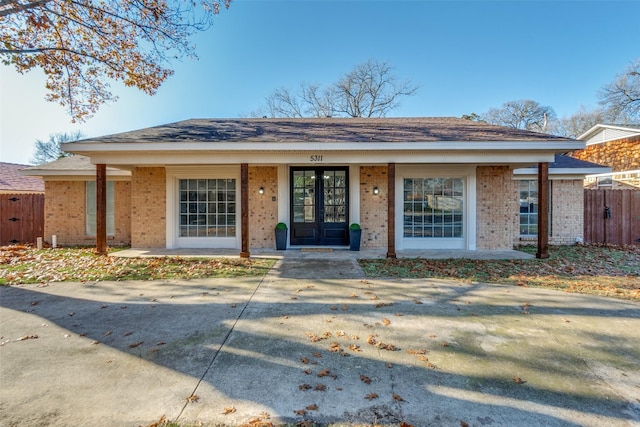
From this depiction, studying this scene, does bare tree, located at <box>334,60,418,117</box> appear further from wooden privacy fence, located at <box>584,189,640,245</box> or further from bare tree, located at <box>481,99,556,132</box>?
wooden privacy fence, located at <box>584,189,640,245</box>

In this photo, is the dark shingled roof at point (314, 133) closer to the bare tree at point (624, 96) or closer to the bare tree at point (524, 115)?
the bare tree at point (624, 96)

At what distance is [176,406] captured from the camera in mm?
2416

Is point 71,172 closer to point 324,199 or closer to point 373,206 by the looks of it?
point 324,199

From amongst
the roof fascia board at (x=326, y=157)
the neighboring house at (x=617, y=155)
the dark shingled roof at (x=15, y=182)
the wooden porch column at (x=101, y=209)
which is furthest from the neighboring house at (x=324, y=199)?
the dark shingled roof at (x=15, y=182)

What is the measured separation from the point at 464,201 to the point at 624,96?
73.5ft

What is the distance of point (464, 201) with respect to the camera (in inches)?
390

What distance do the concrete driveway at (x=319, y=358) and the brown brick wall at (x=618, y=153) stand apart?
1581cm

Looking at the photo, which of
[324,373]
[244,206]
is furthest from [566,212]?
[324,373]

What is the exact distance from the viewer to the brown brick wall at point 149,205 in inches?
394

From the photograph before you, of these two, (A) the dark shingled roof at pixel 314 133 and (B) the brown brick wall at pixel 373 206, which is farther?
(B) the brown brick wall at pixel 373 206

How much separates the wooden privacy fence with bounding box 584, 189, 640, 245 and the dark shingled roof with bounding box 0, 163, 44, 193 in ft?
92.4

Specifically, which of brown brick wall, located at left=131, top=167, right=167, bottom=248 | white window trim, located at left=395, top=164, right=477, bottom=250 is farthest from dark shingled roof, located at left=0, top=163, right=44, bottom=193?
white window trim, located at left=395, top=164, right=477, bottom=250

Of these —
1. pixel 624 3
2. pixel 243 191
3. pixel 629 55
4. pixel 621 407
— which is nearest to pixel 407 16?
pixel 624 3

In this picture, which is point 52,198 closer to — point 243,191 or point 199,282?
point 243,191
